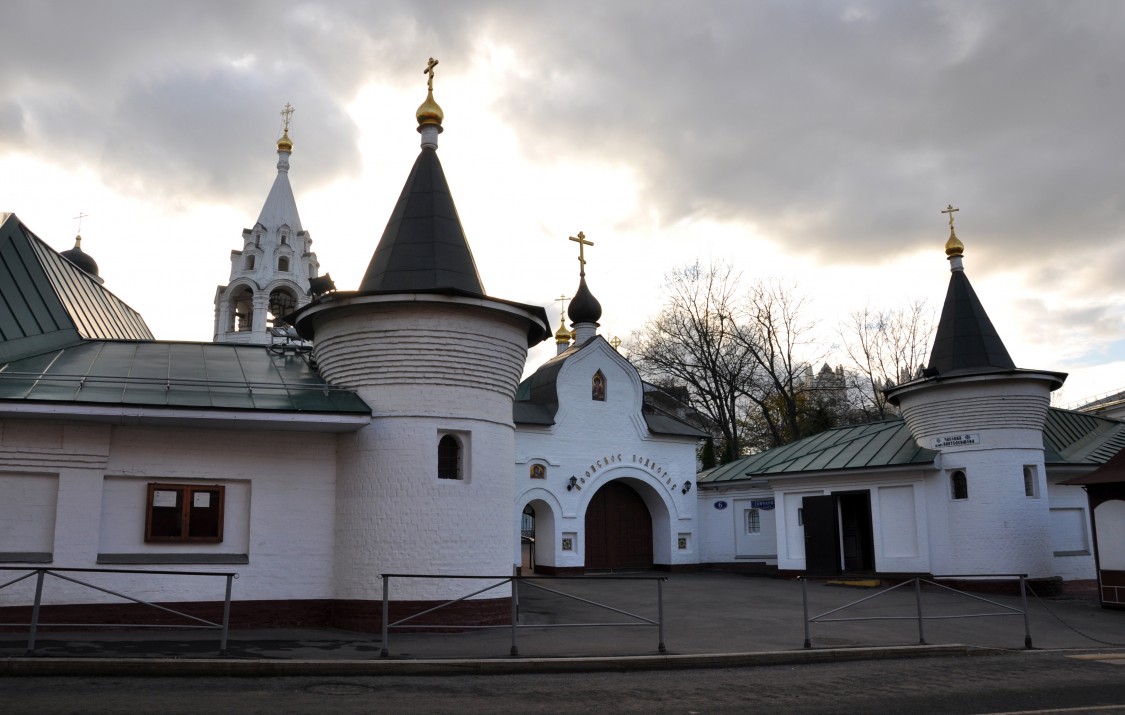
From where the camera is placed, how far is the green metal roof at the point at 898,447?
21234 mm

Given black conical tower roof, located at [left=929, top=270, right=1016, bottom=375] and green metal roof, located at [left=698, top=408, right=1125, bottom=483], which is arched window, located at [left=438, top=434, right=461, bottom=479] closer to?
green metal roof, located at [left=698, top=408, right=1125, bottom=483]

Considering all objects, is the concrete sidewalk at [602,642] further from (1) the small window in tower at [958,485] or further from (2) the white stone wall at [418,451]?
(1) the small window in tower at [958,485]

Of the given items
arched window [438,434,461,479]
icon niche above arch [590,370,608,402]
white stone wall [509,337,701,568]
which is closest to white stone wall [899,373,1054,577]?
white stone wall [509,337,701,568]

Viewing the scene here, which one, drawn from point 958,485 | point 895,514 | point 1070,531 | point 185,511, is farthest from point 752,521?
point 185,511

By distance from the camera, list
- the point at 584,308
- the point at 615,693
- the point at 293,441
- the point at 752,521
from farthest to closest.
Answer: the point at 584,308 < the point at 752,521 < the point at 293,441 < the point at 615,693

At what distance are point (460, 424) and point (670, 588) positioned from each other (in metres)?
9.25

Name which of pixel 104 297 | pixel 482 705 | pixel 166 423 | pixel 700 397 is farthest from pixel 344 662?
pixel 700 397

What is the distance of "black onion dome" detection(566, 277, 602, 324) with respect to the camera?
97.2ft

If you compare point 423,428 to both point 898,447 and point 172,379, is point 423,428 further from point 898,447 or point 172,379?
point 898,447

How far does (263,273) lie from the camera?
107 ft

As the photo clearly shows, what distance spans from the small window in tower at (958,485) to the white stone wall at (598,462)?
28.4 ft

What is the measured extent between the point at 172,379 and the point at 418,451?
374 centimetres

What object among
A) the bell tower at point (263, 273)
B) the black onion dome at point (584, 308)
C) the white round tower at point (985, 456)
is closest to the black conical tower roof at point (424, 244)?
the white round tower at point (985, 456)

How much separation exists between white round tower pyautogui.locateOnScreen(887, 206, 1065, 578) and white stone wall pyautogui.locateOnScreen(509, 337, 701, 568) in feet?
26.9
